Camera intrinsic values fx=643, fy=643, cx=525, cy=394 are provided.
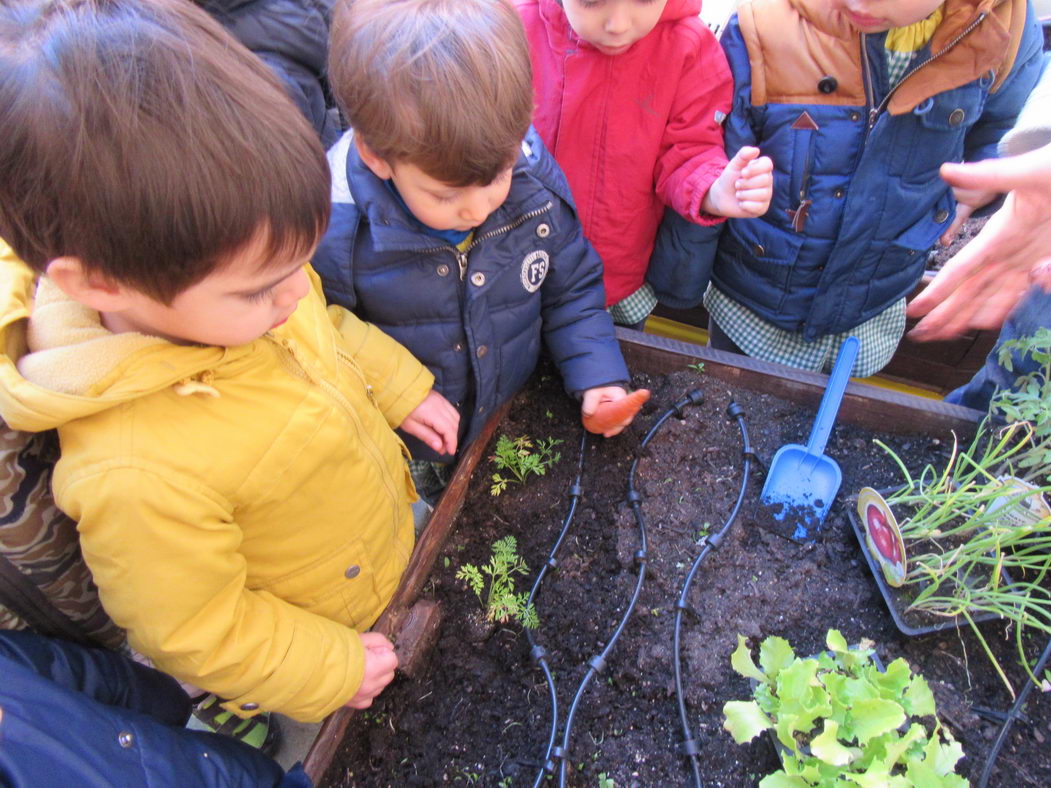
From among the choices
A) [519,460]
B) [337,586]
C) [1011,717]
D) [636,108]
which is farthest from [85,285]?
[1011,717]

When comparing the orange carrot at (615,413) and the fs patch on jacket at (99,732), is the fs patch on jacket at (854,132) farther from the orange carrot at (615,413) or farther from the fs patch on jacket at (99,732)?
the fs patch on jacket at (99,732)

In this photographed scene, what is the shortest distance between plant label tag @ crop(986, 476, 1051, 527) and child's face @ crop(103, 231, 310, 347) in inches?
58.6

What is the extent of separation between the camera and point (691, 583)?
1.61 metres

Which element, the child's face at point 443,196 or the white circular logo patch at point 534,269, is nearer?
the child's face at point 443,196

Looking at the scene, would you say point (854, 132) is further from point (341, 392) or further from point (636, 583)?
point (341, 392)

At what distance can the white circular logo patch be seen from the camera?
1.67m

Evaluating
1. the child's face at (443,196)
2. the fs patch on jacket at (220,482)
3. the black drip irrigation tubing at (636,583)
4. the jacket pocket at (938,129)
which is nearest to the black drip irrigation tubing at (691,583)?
the black drip irrigation tubing at (636,583)

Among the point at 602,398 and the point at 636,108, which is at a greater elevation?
the point at 636,108

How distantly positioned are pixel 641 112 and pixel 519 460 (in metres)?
1.05

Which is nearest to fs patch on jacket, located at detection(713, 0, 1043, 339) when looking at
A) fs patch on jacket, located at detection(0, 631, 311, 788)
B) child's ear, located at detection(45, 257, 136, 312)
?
child's ear, located at detection(45, 257, 136, 312)

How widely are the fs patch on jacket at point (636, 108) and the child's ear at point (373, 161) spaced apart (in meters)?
0.70

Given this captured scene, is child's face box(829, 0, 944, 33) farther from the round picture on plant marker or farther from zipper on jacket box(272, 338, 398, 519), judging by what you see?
zipper on jacket box(272, 338, 398, 519)

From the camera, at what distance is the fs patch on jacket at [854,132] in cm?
159

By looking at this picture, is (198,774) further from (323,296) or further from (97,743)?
(323,296)
